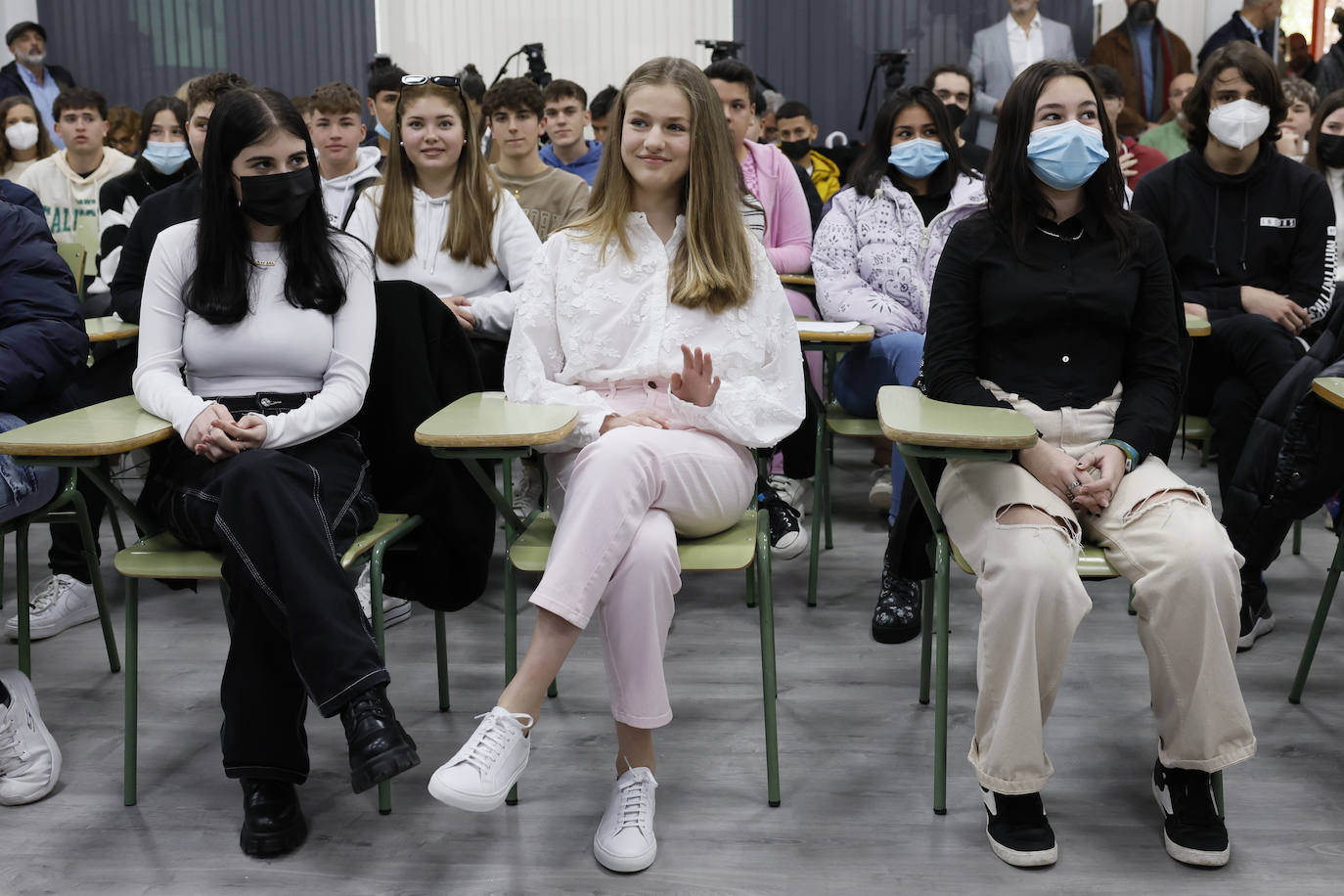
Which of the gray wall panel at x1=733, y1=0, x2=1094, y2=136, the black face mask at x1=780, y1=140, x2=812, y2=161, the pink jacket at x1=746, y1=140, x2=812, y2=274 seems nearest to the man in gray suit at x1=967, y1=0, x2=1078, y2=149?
the gray wall panel at x1=733, y1=0, x2=1094, y2=136

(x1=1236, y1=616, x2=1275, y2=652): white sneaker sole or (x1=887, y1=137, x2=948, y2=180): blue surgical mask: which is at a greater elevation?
(x1=887, y1=137, x2=948, y2=180): blue surgical mask

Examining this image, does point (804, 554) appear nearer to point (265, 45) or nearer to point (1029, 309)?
point (1029, 309)

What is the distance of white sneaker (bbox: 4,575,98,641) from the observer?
2.73m

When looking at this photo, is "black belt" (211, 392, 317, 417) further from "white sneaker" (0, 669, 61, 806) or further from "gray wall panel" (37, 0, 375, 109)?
"gray wall panel" (37, 0, 375, 109)

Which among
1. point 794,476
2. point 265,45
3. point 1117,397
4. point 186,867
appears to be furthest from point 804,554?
point 265,45

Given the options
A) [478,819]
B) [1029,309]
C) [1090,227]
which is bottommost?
[478,819]

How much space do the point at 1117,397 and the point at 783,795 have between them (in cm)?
92

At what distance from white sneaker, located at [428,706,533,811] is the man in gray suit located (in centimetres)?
564

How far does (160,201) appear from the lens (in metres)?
3.02

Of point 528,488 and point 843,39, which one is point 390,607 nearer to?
point 528,488

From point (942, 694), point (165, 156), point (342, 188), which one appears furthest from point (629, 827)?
point (165, 156)

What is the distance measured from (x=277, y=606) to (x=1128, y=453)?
1.39 meters

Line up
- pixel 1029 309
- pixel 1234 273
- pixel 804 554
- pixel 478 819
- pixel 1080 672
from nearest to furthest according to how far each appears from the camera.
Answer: pixel 478 819
pixel 1029 309
pixel 1080 672
pixel 1234 273
pixel 804 554

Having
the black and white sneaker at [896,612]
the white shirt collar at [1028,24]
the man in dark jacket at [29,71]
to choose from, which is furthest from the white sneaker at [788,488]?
the man in dark jacket at [29,71]
